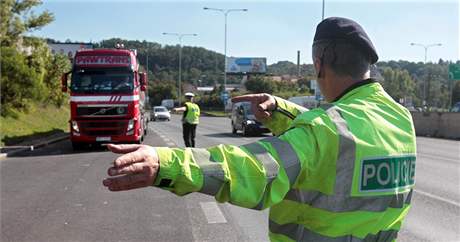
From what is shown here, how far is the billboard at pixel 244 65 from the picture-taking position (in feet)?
361

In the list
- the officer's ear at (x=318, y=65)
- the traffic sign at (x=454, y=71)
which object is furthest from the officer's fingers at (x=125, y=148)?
the traffic sign at (x=454, y=71)

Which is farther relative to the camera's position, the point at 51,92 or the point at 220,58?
the point at 220,58

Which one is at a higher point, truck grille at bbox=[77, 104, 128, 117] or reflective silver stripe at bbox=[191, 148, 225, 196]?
reflective silver stripe at bbox=[191, 148, 225, 196]

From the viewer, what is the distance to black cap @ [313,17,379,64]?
1.97 meters

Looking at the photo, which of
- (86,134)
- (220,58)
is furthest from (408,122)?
(220,58)

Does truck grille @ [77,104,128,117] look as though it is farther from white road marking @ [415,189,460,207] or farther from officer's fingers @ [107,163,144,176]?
officer's fingers @ [107,163,144,176]

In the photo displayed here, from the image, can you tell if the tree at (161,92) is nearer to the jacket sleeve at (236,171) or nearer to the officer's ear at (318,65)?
the officer's ear at (318,65)

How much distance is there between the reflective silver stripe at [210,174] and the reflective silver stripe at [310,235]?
1.37 feet

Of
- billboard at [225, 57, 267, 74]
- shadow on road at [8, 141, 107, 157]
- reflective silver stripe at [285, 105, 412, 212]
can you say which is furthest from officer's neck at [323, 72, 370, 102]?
billboard at [225, 57, 267, 74]

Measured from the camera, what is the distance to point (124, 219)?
23.8 ft

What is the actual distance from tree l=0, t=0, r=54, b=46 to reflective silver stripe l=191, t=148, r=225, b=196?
883 inches

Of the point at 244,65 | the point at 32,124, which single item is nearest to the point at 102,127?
the point at 32,124

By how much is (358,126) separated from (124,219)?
5896 millimetres

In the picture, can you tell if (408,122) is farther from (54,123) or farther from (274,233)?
(54,123)
